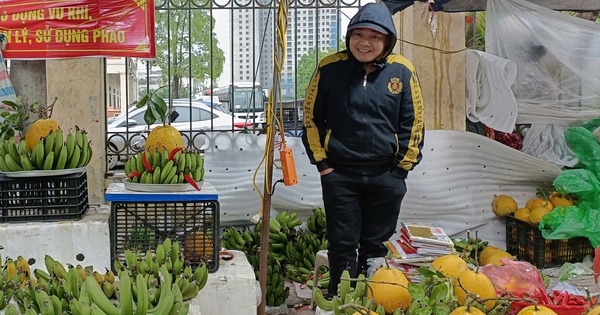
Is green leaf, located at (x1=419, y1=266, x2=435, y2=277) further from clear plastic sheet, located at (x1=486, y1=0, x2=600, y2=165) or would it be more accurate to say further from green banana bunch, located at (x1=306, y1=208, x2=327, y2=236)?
clear plastic sheet, located at (x1=486, y1=0, x2=600, y2=165)

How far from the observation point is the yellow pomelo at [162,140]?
4164 millimetres

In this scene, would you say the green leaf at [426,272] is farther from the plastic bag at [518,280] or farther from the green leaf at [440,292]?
the plastic bag at [518,280]

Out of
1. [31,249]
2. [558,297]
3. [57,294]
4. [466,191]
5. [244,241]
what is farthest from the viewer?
[466,191]

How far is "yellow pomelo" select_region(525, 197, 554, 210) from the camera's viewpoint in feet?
18.8

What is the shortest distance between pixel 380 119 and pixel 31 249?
210 centimetres

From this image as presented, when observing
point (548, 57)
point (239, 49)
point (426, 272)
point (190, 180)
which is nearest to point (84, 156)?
point (190, 180)

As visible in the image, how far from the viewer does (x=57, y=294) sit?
2.68 m

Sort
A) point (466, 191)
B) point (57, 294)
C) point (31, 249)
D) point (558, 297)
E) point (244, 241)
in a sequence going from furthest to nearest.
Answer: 1. point (466, 191)
2. point (244, 241)
3. point (31, 249)
4. point (57, 294)
5. point (558, 297)

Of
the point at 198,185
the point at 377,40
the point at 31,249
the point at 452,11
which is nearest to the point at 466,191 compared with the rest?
the point at 452,11

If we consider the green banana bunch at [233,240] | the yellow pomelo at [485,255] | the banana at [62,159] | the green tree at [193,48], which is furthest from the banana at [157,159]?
the green tree at [193,48]

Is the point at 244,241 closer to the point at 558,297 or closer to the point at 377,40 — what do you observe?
the point at 377,40

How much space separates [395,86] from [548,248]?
7.39 ft

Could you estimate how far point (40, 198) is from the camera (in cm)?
371

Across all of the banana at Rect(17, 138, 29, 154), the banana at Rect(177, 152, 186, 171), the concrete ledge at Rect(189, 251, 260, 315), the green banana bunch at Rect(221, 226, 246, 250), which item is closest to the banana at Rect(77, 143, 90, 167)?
the banana at Rect(17, 138, 29, 154)
